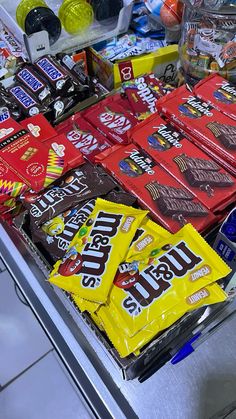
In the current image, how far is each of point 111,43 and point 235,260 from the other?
0.99 meters

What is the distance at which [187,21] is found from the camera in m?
1.22

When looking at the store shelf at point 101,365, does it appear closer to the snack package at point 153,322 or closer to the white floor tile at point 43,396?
the snack package at point 153,322

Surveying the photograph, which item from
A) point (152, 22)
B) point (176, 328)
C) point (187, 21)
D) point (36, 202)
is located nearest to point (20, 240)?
point (36, 202)

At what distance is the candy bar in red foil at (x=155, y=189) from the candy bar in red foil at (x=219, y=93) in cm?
24

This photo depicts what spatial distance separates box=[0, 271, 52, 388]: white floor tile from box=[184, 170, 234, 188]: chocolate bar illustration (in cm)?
120

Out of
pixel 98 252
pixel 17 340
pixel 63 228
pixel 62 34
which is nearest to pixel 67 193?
pixel 63 228

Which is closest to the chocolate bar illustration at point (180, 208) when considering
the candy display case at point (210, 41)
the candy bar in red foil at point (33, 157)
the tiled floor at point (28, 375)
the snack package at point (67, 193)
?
the snack package at point (67, 193)

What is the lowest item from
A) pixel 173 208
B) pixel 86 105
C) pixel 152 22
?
pixel 173 208

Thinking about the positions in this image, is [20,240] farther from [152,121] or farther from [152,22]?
[152,22]

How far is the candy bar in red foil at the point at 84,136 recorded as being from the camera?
1.13 meters

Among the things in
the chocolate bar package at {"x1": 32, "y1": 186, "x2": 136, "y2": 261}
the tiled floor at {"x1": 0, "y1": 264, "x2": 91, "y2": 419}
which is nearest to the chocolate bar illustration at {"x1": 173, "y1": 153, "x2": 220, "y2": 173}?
the chocolate bar package at {"x1": 32, "y1": 186, "x2": 136, "y2": 261}

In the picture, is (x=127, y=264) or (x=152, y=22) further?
(x=152, y=22)

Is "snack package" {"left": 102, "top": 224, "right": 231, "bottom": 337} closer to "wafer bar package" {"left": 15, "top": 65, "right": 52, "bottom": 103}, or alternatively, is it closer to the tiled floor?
"wafer bar package" {"left": 15, "top": 65, "right": 52, "bottom": 103}

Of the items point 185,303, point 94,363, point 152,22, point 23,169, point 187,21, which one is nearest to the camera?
point 185,303
